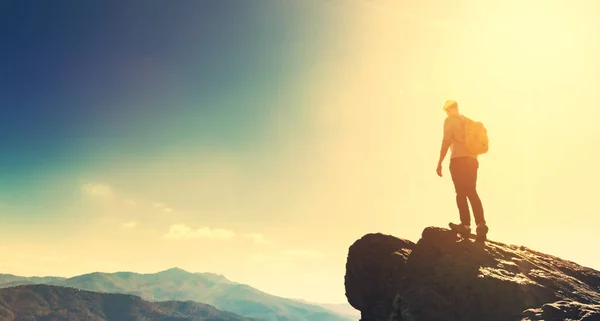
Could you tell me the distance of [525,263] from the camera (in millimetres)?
11461

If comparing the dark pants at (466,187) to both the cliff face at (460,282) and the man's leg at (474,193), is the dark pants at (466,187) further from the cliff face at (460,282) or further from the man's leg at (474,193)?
the cliff face at (460,282)

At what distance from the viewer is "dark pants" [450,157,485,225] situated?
12.6 meters

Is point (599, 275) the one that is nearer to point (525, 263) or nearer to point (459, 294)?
point (525, 263)

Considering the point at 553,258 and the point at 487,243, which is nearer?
the point at 487,243

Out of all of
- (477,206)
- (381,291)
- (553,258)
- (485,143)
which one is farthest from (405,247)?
(553,258)

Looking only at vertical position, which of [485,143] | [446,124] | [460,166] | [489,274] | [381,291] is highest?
[446,124]

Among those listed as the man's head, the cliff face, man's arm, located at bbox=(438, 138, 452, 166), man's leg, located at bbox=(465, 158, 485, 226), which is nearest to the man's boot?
man's leg, located at bbox=(465, 158, 485, 226)

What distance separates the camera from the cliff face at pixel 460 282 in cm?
923

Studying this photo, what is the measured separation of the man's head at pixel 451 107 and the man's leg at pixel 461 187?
6.38ft

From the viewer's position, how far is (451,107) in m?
13.5

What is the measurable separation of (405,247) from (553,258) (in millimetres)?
6030

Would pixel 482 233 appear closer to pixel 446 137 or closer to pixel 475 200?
pixel 475 200

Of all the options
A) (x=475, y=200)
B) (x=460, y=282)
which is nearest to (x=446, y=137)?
(x=475, y=200)

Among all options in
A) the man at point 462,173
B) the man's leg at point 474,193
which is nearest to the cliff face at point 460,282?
the man at point 462,173
